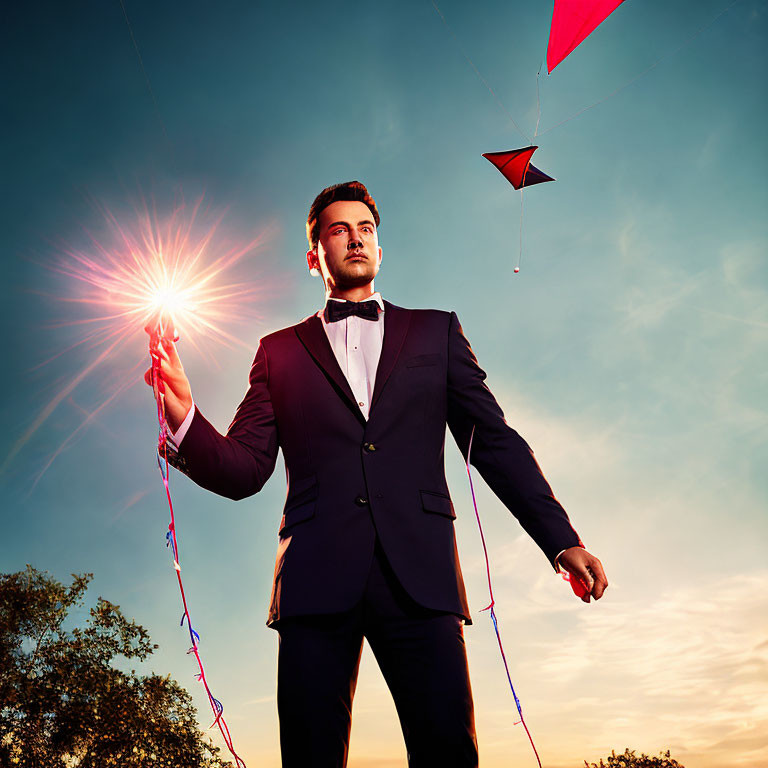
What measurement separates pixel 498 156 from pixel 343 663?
273 inches

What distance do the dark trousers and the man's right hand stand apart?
0.91 meters

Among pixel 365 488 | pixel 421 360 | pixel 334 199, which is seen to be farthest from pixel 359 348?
pixel 334 199

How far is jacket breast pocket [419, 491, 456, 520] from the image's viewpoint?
277cm

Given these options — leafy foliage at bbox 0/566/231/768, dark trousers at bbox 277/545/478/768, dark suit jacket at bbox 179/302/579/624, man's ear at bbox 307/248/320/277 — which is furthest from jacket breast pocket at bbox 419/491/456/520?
leafy foliage at bbox 0/566/231/768

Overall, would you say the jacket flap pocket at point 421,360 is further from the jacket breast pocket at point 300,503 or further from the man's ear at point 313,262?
the man's ear at point 313,262

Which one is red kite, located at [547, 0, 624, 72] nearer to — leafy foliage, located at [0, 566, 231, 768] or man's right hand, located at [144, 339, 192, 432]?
man's right hand, located at [144, 339, 192, 432]

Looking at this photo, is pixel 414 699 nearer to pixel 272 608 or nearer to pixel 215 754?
pixel 272 608

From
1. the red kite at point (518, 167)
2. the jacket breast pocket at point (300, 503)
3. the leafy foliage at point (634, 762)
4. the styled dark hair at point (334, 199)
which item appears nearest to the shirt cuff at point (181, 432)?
the jacket breast pocket at point (300, 503)

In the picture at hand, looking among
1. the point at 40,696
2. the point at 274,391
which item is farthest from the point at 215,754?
the point at 274,391

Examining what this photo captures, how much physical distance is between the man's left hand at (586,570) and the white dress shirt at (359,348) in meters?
1.05

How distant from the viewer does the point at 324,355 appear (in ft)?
10.3

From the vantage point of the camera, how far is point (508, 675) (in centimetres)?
288

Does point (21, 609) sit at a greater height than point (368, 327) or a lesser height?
greater

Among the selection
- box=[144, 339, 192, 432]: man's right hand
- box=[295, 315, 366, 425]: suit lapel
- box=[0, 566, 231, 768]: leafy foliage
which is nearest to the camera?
box=[144, 339, 192, 432]: man's right hand
